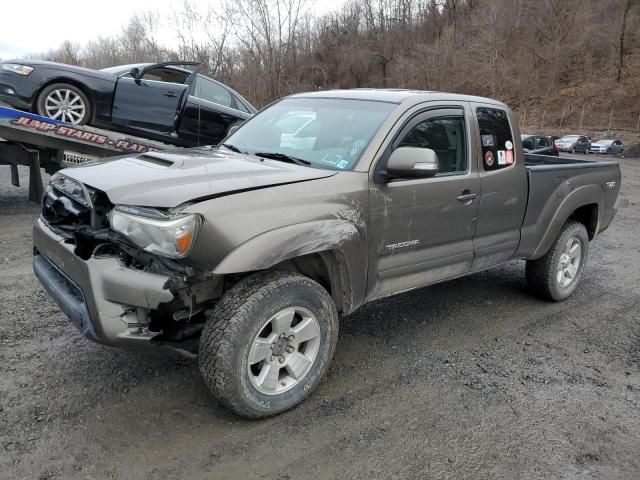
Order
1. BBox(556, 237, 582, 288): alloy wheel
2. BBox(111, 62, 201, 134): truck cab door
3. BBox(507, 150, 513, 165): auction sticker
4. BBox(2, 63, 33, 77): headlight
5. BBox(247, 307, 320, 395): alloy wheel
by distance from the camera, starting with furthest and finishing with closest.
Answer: BBox(111, 62, 201, 134): truck cab door, BBox(2, 63, 33, 77): headlight, BBox(556, 237, 582, 288): alloy wheel, BBox(507, 150, 513, 165): auction sticker, BBox(247, 307, 320, 395): alloy wheel

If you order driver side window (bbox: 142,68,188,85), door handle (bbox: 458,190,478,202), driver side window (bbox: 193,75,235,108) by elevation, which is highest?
driver side window (bbox: 142,68,188,85)

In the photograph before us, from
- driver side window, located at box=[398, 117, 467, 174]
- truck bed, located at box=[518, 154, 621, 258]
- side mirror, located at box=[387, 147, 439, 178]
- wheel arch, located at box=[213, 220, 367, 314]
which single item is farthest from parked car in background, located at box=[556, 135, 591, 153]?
wheel arch, located at box=[213, 220, 367, 314]

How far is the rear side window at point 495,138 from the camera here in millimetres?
4219

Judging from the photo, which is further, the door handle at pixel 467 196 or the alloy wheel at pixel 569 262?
the alloy wheel at pixel 569 262

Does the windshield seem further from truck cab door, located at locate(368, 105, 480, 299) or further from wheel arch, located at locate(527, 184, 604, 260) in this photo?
wheel arch, located at locate(527, 184, 604, 260)

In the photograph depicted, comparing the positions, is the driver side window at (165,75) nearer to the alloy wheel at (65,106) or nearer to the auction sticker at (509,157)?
the alloy wheel at (65,106)

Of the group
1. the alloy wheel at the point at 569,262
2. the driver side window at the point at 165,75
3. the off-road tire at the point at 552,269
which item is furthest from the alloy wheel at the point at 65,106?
the alloy wheel at the point at 569,262

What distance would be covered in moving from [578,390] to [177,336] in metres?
2.59

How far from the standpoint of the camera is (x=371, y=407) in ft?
10.5

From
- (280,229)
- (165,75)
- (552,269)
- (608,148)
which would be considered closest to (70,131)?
(165,75)

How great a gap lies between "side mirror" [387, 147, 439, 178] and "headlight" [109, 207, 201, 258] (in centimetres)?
129

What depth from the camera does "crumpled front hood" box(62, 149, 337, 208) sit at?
271 cm

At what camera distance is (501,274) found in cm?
606

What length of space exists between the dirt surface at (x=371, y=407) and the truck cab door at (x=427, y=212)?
2.11 feet
